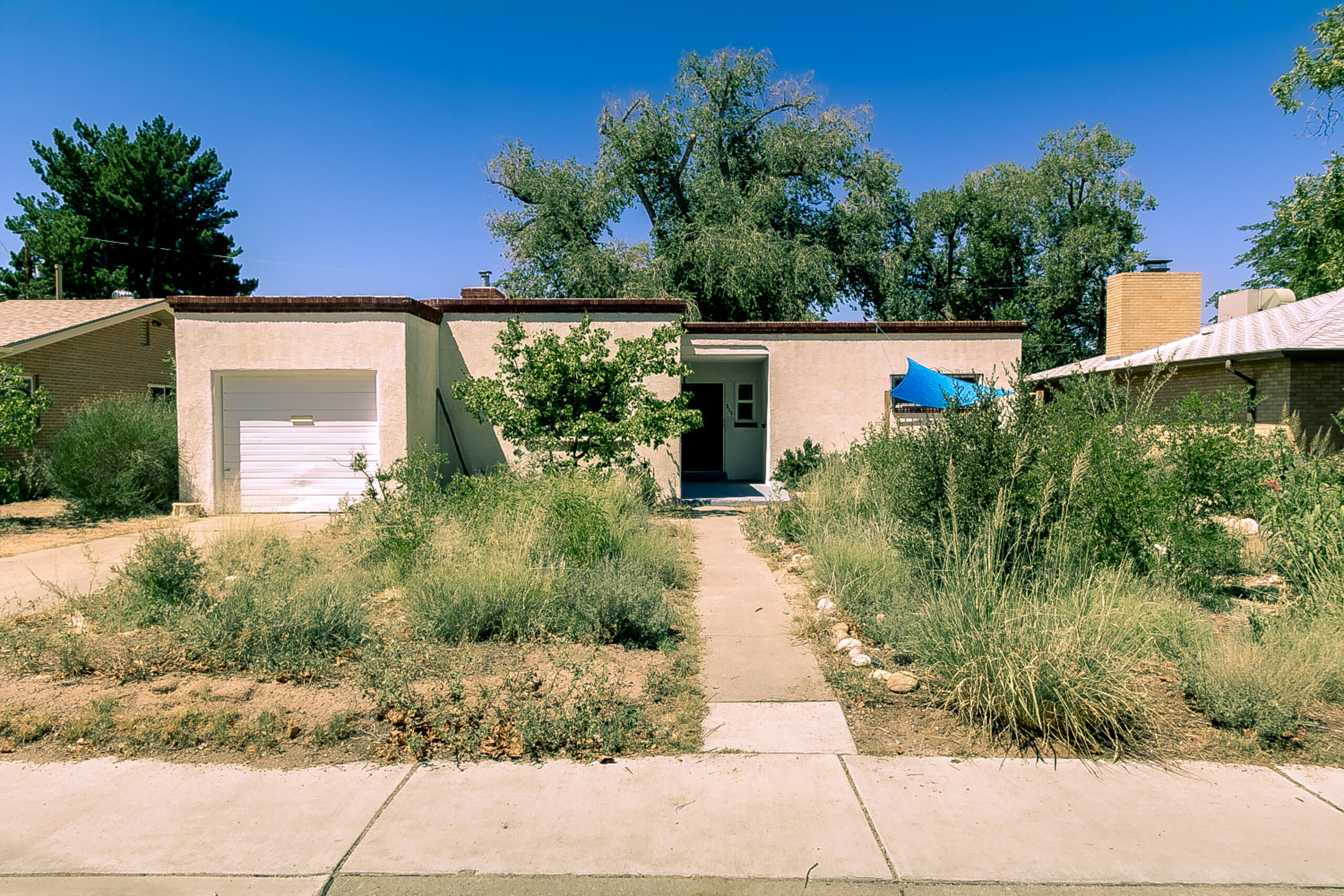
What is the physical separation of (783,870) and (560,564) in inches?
155

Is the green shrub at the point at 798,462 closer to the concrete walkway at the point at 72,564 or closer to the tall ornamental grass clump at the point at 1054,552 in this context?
the tall ornamental grass clump at the point at 1054,552

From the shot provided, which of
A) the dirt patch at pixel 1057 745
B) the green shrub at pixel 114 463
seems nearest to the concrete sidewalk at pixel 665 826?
the dirt patch at pixel 1057 745

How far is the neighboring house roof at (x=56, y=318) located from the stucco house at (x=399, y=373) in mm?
5546

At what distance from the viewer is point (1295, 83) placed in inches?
699

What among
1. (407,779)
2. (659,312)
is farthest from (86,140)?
(407,779)

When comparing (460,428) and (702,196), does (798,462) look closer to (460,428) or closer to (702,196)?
(460,428)

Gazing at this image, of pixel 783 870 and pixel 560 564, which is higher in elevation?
pixel 560 564

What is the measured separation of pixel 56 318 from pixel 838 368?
55.9 ft

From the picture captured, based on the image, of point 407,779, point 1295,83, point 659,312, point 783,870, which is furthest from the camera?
point 1295,83

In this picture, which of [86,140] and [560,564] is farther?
[86,140]

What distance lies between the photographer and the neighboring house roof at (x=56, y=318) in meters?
16.2

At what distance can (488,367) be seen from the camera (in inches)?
582

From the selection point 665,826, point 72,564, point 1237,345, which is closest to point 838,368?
point 1237,345

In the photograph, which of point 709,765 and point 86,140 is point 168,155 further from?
point 709,765
